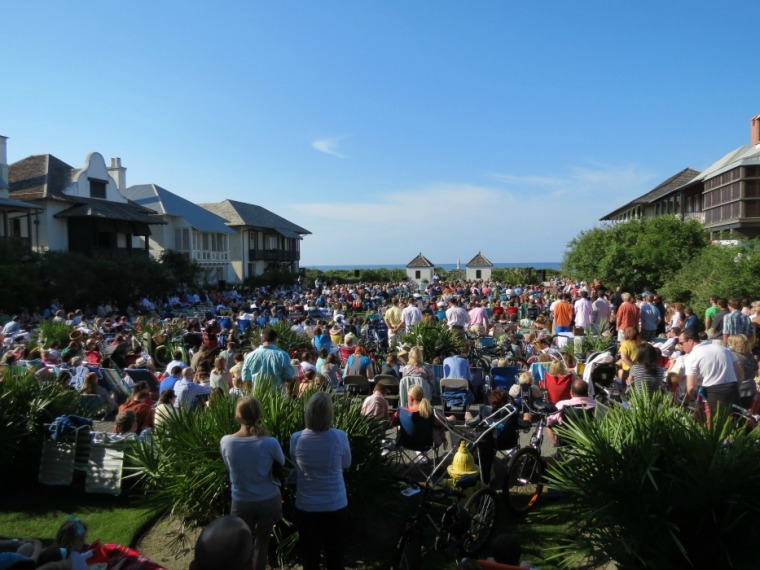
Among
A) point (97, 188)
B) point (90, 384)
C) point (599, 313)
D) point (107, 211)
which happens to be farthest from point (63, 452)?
point (97, 188)

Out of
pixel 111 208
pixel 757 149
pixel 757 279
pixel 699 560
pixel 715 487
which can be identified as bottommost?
pixel 699 560

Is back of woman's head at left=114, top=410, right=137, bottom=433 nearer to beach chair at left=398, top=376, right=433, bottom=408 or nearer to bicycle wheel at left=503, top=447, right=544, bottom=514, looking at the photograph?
beach chair at left=398, top=376, right=433, bottom=408

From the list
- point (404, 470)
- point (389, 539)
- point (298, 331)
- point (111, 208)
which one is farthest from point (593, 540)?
point (111, 208)

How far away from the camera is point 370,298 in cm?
3142

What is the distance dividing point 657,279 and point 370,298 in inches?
538

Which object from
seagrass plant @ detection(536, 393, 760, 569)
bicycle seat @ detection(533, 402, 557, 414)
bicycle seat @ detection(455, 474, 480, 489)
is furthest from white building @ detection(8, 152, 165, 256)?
seagrass plant @ detection(536, 393, 760, 569)

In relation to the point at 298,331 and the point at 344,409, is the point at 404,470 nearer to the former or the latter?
the point at 344,409

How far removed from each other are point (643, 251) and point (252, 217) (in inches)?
1629

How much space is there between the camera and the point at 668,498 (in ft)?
14.0

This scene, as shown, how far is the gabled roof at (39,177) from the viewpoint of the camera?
111ft

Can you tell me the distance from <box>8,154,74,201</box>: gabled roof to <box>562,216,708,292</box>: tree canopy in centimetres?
2950

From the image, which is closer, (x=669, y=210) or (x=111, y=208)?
(x=111, y=208)

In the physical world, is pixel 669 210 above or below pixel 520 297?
above

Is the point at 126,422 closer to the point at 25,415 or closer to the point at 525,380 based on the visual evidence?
the point at 25,415
